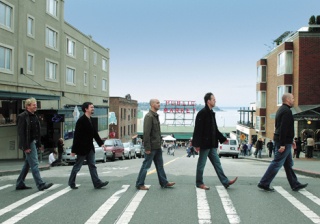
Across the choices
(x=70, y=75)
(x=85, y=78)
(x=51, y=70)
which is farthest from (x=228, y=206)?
(x=85, y=78)

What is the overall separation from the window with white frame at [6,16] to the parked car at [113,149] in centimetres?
1006

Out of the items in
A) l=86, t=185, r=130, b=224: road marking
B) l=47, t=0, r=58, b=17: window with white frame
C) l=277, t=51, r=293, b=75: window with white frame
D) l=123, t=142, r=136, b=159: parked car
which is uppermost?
l=47, t=0, r=58, b=17: window with white frame

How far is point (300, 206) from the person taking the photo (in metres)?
6.98

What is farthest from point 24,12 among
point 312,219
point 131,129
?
point 131,129

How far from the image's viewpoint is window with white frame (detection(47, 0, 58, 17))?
33.9m

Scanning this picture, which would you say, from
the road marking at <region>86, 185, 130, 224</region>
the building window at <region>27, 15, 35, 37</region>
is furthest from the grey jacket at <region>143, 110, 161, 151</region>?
the building window at <region>27, 15, 35, 37</region>

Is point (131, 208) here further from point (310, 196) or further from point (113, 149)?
point (113, 149)

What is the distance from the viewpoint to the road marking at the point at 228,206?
242 inches

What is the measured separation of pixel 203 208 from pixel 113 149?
72.1 feet

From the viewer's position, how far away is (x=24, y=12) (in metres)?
28.8

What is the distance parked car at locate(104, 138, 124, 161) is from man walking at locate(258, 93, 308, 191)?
2044 centimetres

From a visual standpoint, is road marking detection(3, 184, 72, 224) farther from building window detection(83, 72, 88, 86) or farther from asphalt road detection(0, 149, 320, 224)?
building window detection(83, 72, 88, 86)

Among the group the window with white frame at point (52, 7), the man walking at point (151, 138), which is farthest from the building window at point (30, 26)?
the man walking at point (151, 138)

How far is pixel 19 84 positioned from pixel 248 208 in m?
24.4
